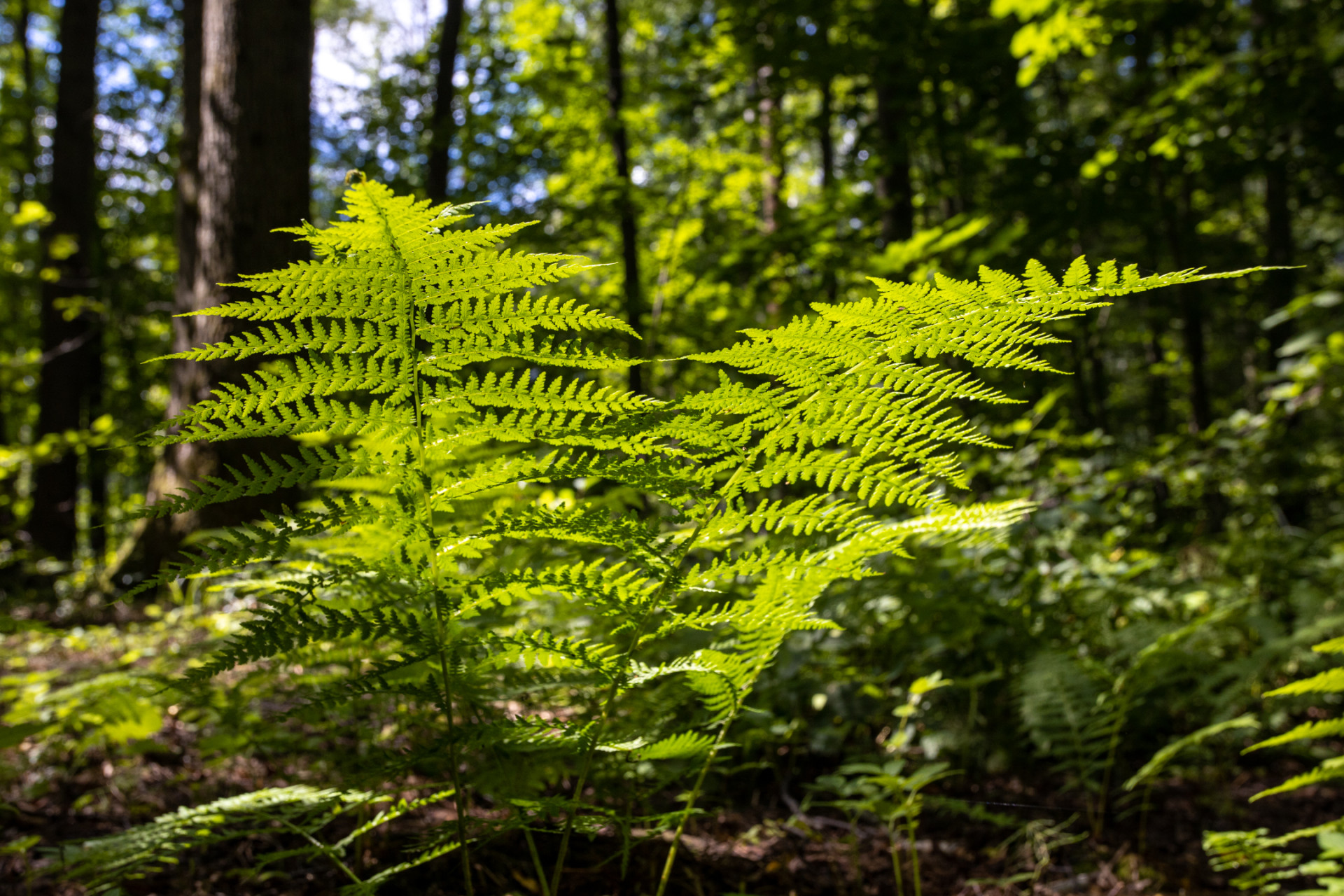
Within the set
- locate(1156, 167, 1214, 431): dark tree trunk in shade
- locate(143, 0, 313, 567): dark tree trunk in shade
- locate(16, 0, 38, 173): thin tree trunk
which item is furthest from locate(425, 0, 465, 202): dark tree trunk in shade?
locate(1156, 167, 1214, 431): dark tree trunk in shade

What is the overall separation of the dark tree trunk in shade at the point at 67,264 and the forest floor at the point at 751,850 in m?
7.47

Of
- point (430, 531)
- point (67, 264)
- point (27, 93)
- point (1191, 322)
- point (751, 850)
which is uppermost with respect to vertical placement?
point (27, 93)

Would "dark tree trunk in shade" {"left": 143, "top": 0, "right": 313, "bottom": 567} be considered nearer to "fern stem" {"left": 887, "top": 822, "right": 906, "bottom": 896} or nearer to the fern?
"fern stem" {"left": 887, "top": 822, "right": 906, "bottom": 896}

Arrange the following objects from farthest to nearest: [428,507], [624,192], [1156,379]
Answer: [1156,379]
[624,192]
[428,507]

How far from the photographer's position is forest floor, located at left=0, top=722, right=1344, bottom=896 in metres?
1.70

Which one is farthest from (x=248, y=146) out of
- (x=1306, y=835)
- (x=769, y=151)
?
(x=1306, y=835)

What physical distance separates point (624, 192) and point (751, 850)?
10.5 feet

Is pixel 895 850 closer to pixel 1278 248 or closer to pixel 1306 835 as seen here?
pixel 1306 835

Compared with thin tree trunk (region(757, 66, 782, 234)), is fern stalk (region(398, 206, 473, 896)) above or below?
below

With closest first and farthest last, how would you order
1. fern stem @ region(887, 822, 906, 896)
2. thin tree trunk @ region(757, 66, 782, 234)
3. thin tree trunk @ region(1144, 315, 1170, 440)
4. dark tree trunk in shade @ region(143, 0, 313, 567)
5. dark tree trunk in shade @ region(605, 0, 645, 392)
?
fern stem @ region(887, 822, 906, 896), dark tree trunk in shade @ region(143, 0, 313, 567), dark tree trunk in shade @ region(605, 0, 645, 392), thin tree trunk @ region(757, 66, 782, 234), thin tree trunk @ region(1144, 315, 1170, 440)

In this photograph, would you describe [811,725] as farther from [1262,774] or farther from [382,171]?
[382,171]

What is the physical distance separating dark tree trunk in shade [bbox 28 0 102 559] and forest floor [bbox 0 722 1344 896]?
24.5 feet

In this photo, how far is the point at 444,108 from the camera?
615cm

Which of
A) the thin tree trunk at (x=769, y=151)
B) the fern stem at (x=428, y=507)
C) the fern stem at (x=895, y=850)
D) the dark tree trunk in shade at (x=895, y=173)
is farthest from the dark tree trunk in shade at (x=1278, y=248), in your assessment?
the fern stem at (x=428, y=507)
